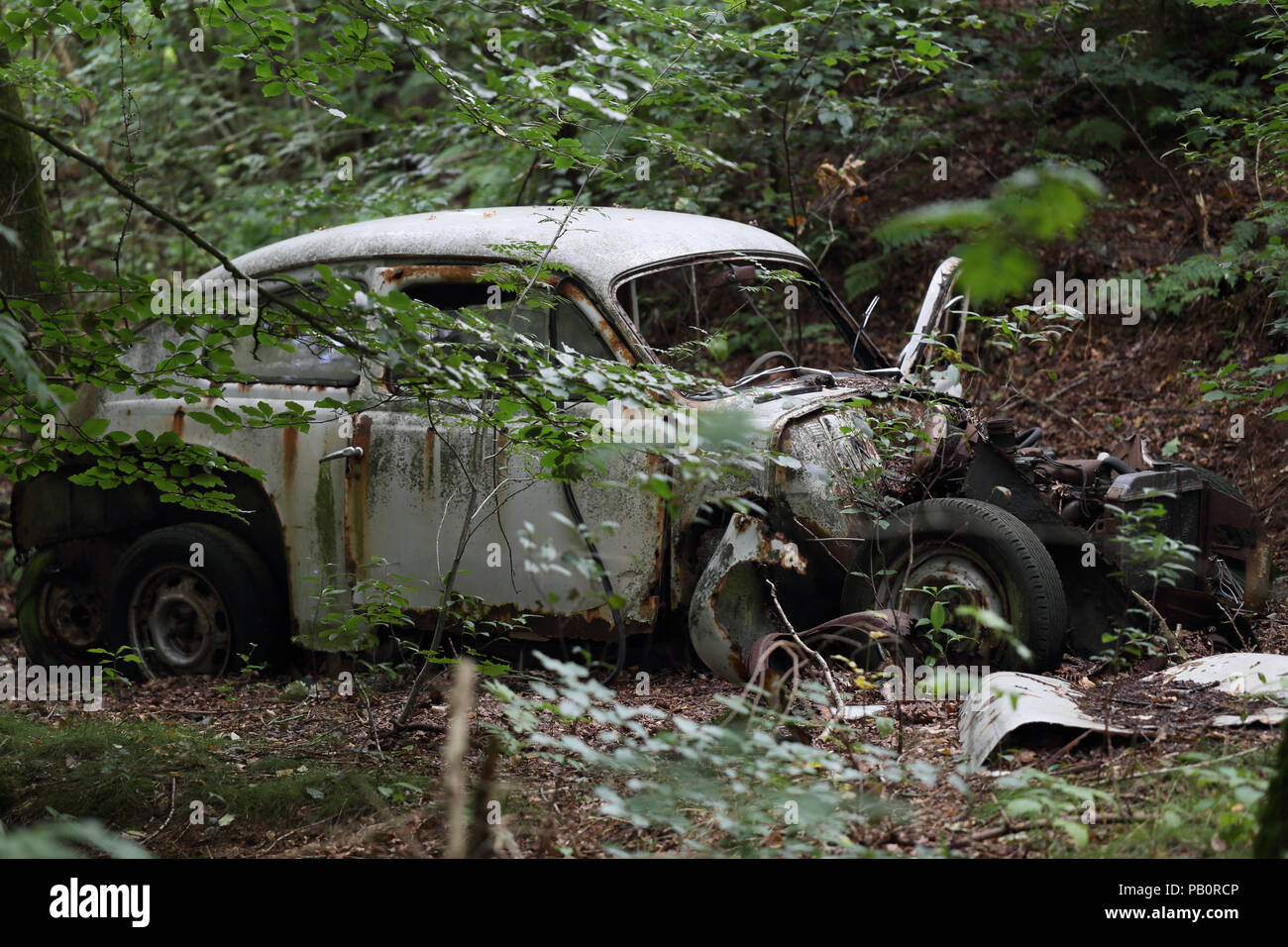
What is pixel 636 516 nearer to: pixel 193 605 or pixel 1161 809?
pixel 1161 809

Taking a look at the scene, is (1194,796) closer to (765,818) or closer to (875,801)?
(875,801)

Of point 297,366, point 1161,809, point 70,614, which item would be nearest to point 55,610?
point 70,614

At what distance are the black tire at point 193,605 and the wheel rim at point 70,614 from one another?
0.48 meters

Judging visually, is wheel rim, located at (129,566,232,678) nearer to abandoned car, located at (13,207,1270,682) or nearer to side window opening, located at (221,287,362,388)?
abandoned car, located at (13,207,1270,682)

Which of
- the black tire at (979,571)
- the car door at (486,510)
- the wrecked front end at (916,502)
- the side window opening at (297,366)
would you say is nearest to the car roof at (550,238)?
the car door at (486,510)

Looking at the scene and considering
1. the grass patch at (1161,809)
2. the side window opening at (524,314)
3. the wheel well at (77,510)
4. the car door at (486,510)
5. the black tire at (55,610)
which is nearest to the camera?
the grass patch at (1161,809)

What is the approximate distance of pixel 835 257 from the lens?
29.3 feet

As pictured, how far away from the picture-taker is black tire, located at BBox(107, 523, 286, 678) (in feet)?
17.0

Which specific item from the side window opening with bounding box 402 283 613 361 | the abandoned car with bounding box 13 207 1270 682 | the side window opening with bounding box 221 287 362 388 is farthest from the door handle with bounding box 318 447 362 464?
the side window opening with bounding box 402 283 613 361

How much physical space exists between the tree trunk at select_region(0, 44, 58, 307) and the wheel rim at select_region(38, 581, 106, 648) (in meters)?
1.59

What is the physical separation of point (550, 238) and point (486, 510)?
126 cm

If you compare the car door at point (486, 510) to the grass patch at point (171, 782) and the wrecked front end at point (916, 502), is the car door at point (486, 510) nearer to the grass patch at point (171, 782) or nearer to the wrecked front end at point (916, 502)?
the wrecked front end at point (916, 502)

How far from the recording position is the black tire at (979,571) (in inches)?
158

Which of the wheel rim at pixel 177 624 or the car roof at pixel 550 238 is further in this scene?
the wheel rim at pixel 177 624
